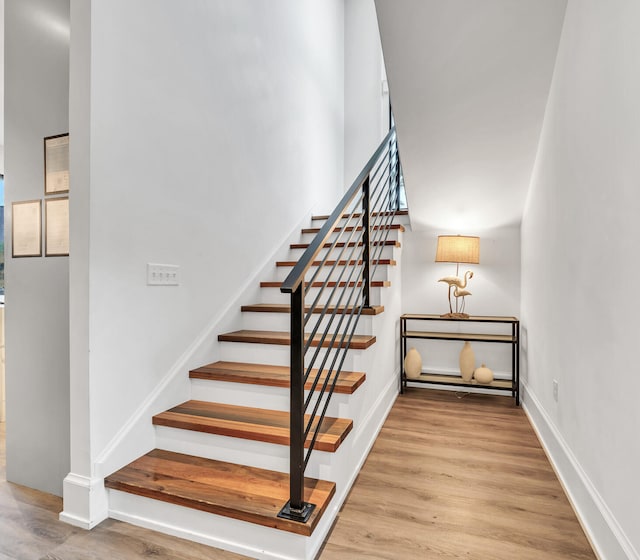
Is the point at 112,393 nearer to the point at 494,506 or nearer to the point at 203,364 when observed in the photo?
the point at 203,364

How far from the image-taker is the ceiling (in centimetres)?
214

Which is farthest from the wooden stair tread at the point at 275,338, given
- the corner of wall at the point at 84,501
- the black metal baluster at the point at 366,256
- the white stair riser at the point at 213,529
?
the corner of wall at the point at 84,501

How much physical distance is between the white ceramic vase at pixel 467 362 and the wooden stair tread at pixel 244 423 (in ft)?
6.10

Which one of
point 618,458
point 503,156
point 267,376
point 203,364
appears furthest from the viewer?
point 503,156

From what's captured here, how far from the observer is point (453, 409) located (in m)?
3.21

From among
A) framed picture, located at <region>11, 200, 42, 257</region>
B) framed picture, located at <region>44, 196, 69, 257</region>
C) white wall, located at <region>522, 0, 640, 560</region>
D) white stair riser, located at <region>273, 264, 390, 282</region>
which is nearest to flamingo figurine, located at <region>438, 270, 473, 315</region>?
white stair riser, located at <region>273, 264, 390, 282</region>

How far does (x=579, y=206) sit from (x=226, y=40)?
7.77 feet

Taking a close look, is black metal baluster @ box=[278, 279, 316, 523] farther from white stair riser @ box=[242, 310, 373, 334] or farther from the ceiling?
the ceiling

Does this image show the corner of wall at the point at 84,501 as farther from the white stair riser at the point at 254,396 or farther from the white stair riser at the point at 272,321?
the white stair riser at the point at 272,321

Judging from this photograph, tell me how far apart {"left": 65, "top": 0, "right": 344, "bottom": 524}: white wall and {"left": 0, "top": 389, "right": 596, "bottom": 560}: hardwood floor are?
20 cm

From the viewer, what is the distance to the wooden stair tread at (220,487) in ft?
5.08

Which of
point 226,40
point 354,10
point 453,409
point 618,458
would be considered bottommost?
point 453,409

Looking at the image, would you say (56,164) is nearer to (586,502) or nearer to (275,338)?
(275,338)

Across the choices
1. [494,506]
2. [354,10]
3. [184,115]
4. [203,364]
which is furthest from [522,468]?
[354,10]
